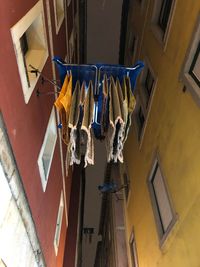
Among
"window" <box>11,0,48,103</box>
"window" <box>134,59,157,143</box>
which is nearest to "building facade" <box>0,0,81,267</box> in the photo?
"window" <box>11,0,48,103</box>

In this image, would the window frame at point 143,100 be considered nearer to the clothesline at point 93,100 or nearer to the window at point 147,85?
the window at point 147,85

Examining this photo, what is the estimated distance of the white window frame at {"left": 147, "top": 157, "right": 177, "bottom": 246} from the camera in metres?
3.84

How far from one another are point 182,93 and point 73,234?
5398 millimetres

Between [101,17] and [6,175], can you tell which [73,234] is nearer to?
[6,175]

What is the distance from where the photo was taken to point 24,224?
122 inches

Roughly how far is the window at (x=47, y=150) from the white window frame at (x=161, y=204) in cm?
183

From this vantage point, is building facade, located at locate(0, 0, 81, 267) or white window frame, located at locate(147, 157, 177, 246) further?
white window frame, located at locate(147, 157, 177, 246)

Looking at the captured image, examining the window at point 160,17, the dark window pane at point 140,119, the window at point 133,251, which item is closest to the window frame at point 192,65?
the window at point 160,17

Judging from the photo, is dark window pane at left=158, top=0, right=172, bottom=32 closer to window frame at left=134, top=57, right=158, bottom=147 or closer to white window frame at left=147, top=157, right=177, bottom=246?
window frame at left=134, top=57, right=158, bottom=147

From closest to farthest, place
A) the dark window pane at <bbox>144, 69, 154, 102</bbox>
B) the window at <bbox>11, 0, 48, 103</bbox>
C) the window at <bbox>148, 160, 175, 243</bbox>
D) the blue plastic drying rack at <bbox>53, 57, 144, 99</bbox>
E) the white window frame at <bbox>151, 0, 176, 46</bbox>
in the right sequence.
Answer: the window at <bbox>11, 0, 48, 103</bbox> → the blue plastic drying rack at <bbox>53, 57, 144, 99</bbox> → the window at <bbox>148, 160, 175, 243</bbox> → the white window frame at <bbox>151, 0, 176, 46</bbox> → the dark window pane at <bbox>144, 69, 154, 102</bbox>

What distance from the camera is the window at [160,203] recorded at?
12.8 feet

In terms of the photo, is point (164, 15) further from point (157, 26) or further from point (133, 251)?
point (133, 251)

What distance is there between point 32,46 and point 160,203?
10.3 ft

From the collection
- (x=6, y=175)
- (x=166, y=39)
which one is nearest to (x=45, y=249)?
(x=6, y=175)
